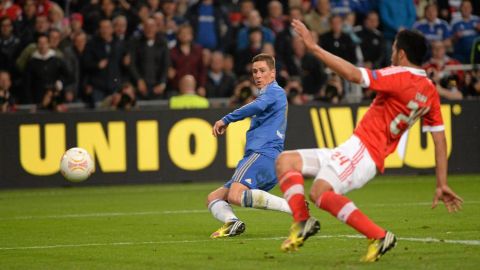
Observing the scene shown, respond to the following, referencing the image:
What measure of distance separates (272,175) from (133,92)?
9.08m

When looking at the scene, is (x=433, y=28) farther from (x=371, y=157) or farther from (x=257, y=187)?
(x=371, y=157)

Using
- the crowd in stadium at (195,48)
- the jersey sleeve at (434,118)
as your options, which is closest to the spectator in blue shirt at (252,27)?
the crowd in stadium at (195,48)

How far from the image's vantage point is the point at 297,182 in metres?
9.04

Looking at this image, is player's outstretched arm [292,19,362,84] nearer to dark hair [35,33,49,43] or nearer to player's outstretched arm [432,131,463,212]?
player's outstretched arm [432,131,463,212]

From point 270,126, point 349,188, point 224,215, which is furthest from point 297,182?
point 270,126

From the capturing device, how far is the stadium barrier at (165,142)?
19328 mm

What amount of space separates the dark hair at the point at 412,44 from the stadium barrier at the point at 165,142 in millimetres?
11062

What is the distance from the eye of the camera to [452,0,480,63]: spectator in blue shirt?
23484 millimetres

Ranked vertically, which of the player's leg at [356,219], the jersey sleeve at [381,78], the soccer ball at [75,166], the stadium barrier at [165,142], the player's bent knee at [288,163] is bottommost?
the stadium barrier at [165,142]

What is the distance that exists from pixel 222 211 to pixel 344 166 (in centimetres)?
304

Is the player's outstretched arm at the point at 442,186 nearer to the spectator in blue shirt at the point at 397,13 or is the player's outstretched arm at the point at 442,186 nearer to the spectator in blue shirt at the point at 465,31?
the spectator in blue shirt at the point at 397,13

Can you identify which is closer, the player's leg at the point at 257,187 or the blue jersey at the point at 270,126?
the player's leg at the point at 257,187

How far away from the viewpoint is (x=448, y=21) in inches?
982

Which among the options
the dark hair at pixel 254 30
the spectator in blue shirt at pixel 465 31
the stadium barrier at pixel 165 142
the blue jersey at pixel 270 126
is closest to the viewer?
the blue jersey at pixel 270 126
